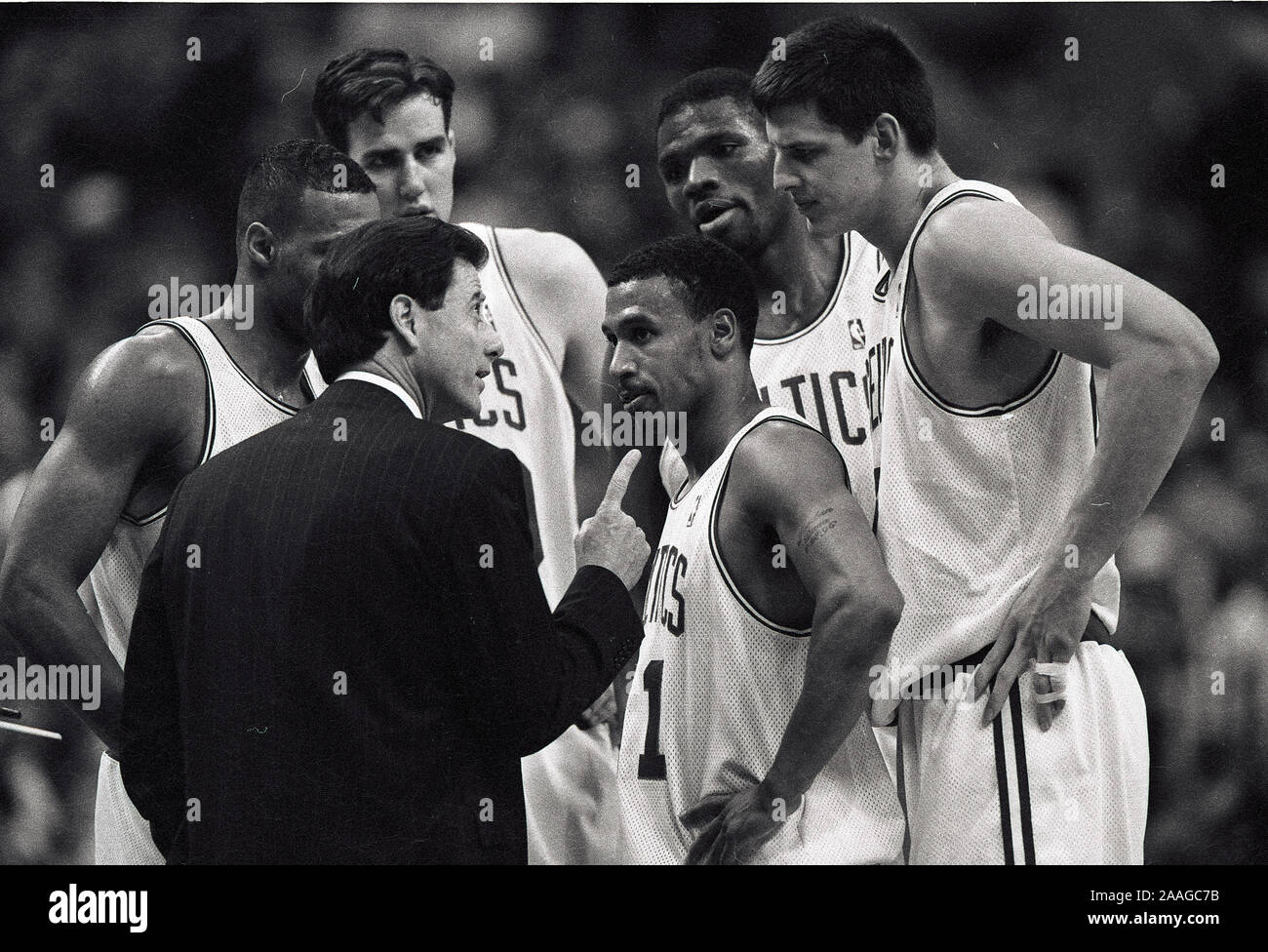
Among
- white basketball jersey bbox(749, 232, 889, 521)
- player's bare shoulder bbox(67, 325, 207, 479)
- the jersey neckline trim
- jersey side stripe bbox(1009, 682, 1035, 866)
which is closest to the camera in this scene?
jersey side stripe bbox(1009, 682, 1035, 866)

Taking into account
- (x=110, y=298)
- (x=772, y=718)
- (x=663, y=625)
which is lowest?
(x=772, y=718)

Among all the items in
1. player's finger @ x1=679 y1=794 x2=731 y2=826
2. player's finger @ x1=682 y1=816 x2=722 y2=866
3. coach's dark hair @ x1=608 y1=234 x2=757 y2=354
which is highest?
coach's dark hair @ x1=608 y1=234 x2=757 y2=354

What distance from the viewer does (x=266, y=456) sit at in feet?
7.02

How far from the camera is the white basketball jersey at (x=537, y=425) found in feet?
9.07

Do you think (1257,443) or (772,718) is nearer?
(772,718)

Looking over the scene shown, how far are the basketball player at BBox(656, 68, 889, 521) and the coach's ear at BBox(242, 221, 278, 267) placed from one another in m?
0.79

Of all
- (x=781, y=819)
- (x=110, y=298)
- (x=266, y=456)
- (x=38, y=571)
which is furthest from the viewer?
(x=110, y=298)

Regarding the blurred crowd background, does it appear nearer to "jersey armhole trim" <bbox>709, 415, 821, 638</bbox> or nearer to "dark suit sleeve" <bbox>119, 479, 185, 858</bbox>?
"dark suit sleeve" <bbox>119, 479, 185, 858</bbox>

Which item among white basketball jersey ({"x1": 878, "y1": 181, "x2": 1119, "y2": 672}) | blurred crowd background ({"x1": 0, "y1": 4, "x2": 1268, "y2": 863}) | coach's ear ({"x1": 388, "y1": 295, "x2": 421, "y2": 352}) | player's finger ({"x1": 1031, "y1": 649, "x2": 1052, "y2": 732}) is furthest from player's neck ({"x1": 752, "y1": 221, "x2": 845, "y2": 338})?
player's finger ({"x1": 1031, "y1": 649, "x2": 1052, "y2": 732})

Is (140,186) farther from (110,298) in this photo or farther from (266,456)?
(266,456)

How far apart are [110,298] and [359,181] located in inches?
22.3

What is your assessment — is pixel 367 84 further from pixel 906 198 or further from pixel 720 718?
pixel 720 718

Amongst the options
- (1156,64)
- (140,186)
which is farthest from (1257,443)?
(140,186)

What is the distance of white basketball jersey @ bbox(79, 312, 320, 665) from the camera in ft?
8.38
